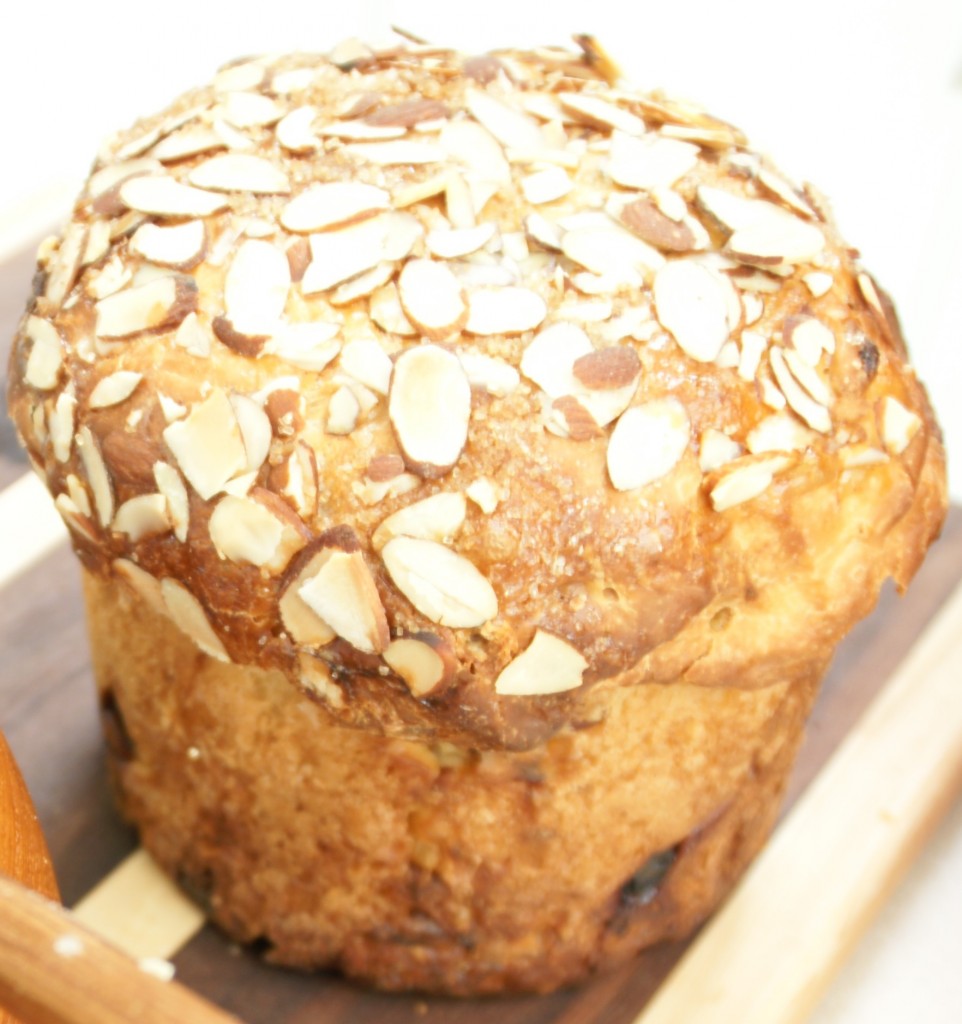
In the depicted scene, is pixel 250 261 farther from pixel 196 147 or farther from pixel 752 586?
pixel 752 586

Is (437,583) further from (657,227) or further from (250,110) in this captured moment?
(250,110)

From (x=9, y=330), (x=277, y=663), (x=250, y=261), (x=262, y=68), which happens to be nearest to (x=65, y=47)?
(x=9, y=330)

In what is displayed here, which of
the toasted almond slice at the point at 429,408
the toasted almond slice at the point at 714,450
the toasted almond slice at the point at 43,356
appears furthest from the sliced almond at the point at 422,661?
the toasted almond slice at the point at 43,356

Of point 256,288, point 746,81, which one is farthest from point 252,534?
point 746,81

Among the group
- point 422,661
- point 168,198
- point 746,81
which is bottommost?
point 746,81

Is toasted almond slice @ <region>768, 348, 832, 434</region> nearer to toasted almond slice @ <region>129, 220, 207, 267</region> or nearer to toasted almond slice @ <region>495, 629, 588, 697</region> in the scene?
toasted almond slice @ <region>495, 629, 588, 697</region>
